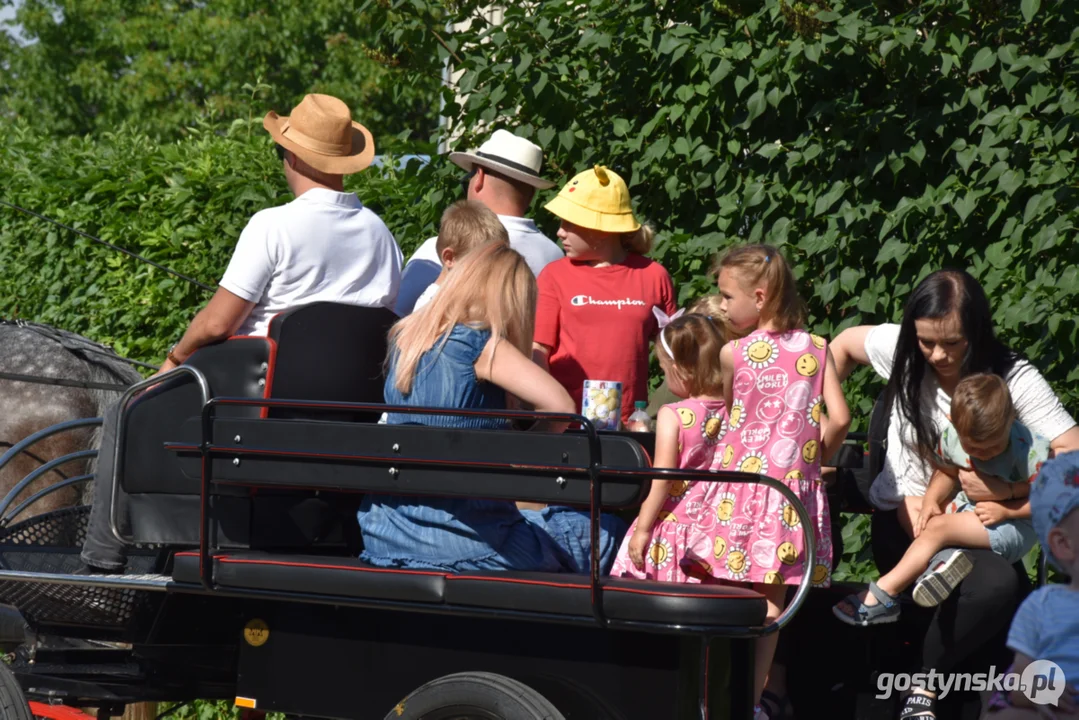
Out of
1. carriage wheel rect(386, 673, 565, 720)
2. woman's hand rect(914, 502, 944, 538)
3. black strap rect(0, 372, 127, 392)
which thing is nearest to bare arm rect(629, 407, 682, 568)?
carriage wheel rect(386, 673, 565, 720)

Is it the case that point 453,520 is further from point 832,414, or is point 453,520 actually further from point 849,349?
point 849,349

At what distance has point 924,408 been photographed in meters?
3.99

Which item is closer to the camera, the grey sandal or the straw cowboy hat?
the grey sandal

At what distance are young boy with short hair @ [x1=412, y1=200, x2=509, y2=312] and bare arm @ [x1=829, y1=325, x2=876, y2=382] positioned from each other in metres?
1.09

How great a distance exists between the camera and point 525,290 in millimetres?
3740

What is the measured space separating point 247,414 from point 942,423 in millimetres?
1967

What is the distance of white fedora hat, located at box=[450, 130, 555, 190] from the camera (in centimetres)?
508

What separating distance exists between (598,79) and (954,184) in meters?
1.53

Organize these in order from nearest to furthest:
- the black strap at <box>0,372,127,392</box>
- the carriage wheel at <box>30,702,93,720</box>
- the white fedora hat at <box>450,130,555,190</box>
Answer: the carriage wheel at <box>30,702,93,720</box> → the white fedora hat at <box>450,130,555,190</box> → the black strap at <box>0,372,127,392</box>

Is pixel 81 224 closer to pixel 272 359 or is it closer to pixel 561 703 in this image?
pixel 272 359

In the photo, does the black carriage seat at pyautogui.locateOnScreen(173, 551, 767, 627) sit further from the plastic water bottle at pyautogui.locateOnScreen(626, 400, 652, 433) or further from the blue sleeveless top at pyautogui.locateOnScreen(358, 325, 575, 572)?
the plastic water bottle at pyautogui.locateOnScreen(626, 400, 652, 433)

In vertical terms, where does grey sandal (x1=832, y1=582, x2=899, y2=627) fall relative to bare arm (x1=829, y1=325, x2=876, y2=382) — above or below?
below

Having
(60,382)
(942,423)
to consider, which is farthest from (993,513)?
(60,382)

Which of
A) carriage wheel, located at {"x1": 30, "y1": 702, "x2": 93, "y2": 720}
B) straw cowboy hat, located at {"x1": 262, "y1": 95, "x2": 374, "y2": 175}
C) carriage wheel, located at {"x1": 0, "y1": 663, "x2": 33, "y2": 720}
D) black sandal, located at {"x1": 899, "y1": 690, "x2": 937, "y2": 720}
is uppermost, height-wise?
straw cowboy hat, located at {"x1": 262, "y1": 95, "x2": 374, "y2": 175}
